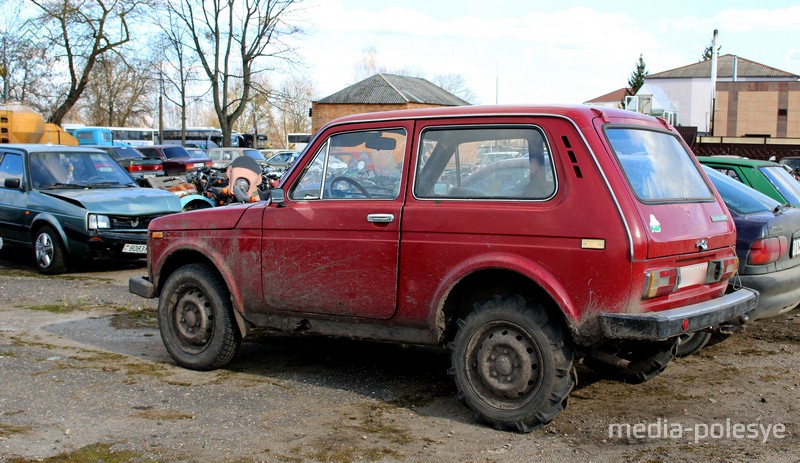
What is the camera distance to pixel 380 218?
213 inches

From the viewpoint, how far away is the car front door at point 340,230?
214 inches

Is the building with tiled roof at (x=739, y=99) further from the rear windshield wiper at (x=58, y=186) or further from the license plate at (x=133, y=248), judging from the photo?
the license plate at (x=133, y=248)

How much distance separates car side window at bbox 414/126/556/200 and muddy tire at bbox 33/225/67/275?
7.69m

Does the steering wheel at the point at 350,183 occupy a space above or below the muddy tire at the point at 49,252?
above

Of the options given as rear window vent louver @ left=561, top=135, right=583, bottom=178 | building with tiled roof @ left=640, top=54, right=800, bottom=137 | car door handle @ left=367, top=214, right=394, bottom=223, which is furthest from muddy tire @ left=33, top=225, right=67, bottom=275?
building with tiled roof @ left=640, top=54, right=800, bottom=137

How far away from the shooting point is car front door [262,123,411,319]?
544cm

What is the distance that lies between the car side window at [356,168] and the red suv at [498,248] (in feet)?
0.04

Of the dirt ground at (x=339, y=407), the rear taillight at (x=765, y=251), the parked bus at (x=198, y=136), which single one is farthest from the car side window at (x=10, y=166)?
the parked bus at (x=198, y=136)

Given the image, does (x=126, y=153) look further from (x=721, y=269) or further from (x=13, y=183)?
(x=721, y=269)

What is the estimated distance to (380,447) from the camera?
4648 mm

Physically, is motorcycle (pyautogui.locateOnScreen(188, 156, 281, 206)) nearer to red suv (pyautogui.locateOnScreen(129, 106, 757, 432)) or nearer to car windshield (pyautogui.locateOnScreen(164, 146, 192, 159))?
red suv (pyautogui.locateOnScreen(129, 106, 757, 432))

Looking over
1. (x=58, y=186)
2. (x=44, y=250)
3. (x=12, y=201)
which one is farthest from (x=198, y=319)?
(x=12, y=201)

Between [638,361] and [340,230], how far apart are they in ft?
7.28

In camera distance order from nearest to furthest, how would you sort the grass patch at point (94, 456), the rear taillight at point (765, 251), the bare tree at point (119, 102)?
the grass patch at point (94, 456), the rear taillight at point (765, 251), the bare tree at point (119, 102)
